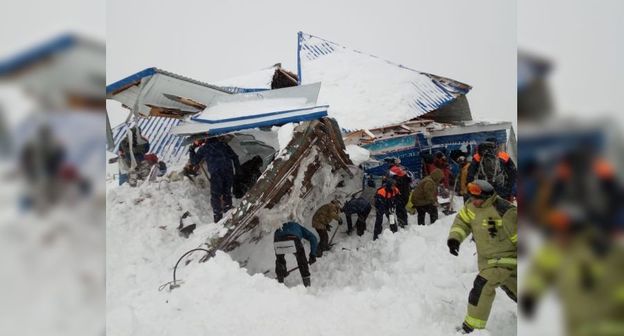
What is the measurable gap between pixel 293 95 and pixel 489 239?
2.09 metres

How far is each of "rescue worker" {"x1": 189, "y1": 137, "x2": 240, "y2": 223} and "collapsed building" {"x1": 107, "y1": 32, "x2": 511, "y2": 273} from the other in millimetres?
198

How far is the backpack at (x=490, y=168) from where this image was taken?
3.29m

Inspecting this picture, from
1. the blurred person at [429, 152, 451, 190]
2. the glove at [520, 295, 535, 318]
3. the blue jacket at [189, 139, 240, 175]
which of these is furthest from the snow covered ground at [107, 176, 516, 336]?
the glove at [520, 295, 535, 318]

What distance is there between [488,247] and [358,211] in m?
1.66

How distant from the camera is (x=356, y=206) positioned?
12.4ft

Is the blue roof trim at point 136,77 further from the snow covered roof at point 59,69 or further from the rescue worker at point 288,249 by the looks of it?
the snow covered roof at point 59,69

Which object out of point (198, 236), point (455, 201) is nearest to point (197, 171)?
point (198, 236)

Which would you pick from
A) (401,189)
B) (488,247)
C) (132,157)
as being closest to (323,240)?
(401,189)

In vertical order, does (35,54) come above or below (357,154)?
above

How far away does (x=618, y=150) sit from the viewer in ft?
2.22

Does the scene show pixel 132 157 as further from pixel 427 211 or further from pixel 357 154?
pixel 427 211

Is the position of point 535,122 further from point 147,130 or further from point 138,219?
point 147,130

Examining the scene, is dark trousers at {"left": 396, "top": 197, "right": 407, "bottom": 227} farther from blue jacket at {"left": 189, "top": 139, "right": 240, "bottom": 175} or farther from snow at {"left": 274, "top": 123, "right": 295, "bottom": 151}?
blue jacket at {"left": 189, "top": 139, "right": 240, "bottom": 175}

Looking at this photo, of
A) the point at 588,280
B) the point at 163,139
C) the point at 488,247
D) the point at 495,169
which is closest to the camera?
the point at 588,280
